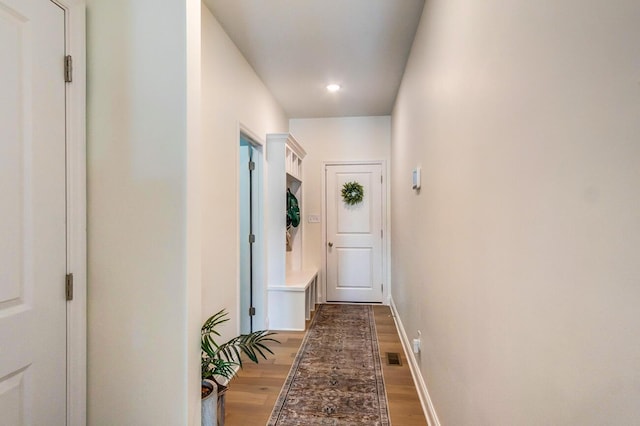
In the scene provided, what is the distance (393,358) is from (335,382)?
0.69 meters

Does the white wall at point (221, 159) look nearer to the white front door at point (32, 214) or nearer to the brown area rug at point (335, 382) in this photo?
the brown area rug at point (335, 382)

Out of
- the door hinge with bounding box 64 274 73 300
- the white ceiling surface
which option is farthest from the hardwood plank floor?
the white ceiling surface

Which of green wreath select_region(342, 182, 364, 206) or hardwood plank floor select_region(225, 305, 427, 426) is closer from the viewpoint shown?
hardwood plank floor select_region(225, 305, 427, 426)

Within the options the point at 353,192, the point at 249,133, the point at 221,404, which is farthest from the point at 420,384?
the point at 353,192

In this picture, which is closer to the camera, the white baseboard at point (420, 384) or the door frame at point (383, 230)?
the white baseboard at point (420, 384)

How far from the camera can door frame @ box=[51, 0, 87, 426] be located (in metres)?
1.30

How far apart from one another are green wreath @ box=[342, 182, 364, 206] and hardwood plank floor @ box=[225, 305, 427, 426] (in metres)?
2.08

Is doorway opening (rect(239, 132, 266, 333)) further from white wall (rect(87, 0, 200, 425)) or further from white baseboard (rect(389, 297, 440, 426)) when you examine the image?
white wall (rect(87, 0, 200, 425))

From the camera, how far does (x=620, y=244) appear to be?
564 millimetres

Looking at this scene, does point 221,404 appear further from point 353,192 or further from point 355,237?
point 353,192

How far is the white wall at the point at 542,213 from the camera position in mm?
564

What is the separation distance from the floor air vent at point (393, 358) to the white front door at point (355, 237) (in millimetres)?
1763

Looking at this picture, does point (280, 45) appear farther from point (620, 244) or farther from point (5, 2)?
point (620, 244)

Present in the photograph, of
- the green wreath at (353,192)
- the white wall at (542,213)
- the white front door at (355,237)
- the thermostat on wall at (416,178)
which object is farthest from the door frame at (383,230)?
the white wall at (542,213)
